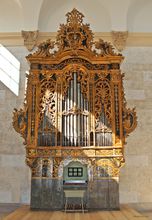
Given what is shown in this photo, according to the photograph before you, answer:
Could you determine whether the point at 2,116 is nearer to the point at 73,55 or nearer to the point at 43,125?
the point at 43,125

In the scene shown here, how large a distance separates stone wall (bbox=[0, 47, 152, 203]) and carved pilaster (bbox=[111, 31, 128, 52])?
0.93 feet

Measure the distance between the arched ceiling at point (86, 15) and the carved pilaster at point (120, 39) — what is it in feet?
0.75

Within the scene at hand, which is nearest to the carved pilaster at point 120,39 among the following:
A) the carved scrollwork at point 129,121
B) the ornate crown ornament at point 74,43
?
the ornate crown ornament at point 74,43

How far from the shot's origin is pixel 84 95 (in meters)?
9.28

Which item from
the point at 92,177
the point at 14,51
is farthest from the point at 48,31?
the point at 92,177

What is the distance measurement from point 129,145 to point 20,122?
4.25 metres

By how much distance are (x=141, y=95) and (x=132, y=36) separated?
2.46 meters

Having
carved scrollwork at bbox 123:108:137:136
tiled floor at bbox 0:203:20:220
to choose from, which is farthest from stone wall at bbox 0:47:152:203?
carved scrollwork at bbox 123:108:137:136

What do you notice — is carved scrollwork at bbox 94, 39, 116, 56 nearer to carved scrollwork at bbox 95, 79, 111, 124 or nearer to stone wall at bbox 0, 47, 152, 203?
carved scrollwork at bbox 95, 79, 111, 124

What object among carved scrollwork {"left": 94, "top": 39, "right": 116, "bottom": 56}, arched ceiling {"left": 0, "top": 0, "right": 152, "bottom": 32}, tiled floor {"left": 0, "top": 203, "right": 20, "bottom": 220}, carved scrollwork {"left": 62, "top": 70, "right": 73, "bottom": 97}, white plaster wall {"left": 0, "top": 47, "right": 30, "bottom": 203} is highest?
arched ceiling {"left": 0, "top": 0, "right": 152, "bottom": 32}

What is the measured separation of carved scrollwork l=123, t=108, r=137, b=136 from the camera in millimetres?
8855

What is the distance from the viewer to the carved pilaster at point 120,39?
1185 centimetres

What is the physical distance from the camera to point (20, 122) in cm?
891

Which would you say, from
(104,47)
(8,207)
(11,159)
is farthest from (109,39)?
(8,207)
